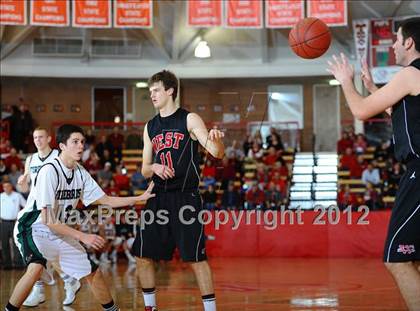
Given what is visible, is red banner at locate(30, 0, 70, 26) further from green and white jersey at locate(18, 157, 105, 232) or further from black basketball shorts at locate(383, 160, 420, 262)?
black basketball shorts at locate(383, 160, 420, 262)

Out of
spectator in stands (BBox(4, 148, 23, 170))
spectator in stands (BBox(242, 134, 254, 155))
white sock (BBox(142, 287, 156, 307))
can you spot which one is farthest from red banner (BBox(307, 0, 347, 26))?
white sock (BBox(142, 287, 156, 307))

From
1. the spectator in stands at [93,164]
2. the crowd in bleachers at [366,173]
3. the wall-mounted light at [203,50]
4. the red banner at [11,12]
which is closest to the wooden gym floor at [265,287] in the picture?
the crowd in bleachers at [366,173]

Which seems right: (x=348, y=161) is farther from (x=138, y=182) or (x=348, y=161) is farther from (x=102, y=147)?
(x=102, y=147)

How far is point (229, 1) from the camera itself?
833 inches

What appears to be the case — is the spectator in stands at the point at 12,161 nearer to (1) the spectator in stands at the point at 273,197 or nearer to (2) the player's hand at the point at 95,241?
(1) the spectator in stands at the point at 273,197

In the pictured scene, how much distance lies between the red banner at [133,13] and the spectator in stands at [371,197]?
7.93 m

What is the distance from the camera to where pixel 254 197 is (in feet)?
67.1

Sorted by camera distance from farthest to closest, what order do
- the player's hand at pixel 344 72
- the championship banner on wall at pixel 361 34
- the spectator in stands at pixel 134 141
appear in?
the spectator in stands at pixel 134 141 → the championship banner on wall at pixel 361 34 → the player's hand at pixel 344 72

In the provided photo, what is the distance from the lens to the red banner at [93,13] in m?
21.2

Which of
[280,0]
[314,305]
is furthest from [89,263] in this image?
[280,0]

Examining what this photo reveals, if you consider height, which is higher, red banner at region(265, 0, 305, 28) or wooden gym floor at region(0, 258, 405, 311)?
red banner at region(265, 0, 305, 28)

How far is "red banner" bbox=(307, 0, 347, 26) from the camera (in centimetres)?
2027

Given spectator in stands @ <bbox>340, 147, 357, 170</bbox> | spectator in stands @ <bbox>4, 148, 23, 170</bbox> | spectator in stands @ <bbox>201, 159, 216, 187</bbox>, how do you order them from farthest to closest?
spectator in stands @ <bbox>340, 147, 357, 170</bbox> < spectator in stands @ <bbox>4, 148, 23, 170</bbox> < spectator in stands @ <bbox>201, 159, 216, 187</bbox>

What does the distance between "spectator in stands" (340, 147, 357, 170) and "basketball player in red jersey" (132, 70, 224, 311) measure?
1674 centimetres
